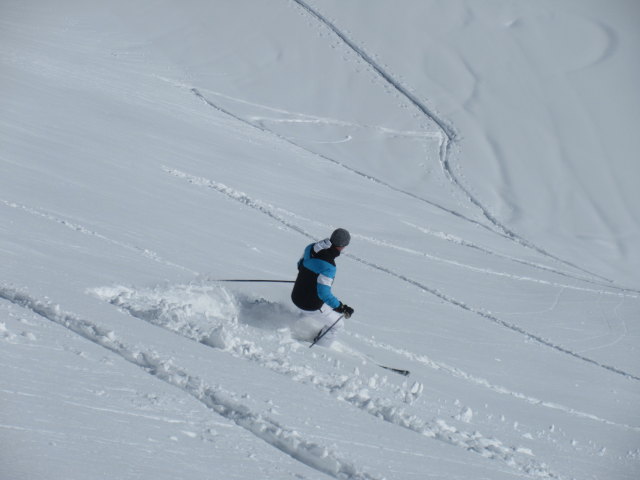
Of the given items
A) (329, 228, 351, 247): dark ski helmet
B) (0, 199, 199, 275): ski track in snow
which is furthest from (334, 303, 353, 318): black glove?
(0, 199, 199, 275): ski track in snow

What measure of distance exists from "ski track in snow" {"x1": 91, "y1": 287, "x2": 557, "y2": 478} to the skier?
430mm

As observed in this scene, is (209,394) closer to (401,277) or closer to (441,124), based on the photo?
(401,277)

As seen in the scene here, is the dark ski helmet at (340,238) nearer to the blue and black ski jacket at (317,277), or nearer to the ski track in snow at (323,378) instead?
the blue and black ski jacket at (317,277)

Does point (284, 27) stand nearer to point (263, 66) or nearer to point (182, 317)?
point (263, 66)

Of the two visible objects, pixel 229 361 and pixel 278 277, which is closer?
pixel 229 361

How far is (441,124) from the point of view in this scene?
21.8m

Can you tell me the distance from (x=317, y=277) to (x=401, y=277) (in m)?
3.81

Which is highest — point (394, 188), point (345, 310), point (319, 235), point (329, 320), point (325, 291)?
point (394, 188)

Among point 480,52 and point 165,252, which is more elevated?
point 480,52

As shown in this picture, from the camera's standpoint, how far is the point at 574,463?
5551 millimetres

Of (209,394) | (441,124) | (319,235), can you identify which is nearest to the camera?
(209,394)

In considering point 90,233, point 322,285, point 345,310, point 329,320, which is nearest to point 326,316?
point 329,320

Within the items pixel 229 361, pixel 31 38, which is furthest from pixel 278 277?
pixel 31 38

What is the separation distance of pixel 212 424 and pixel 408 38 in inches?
870
